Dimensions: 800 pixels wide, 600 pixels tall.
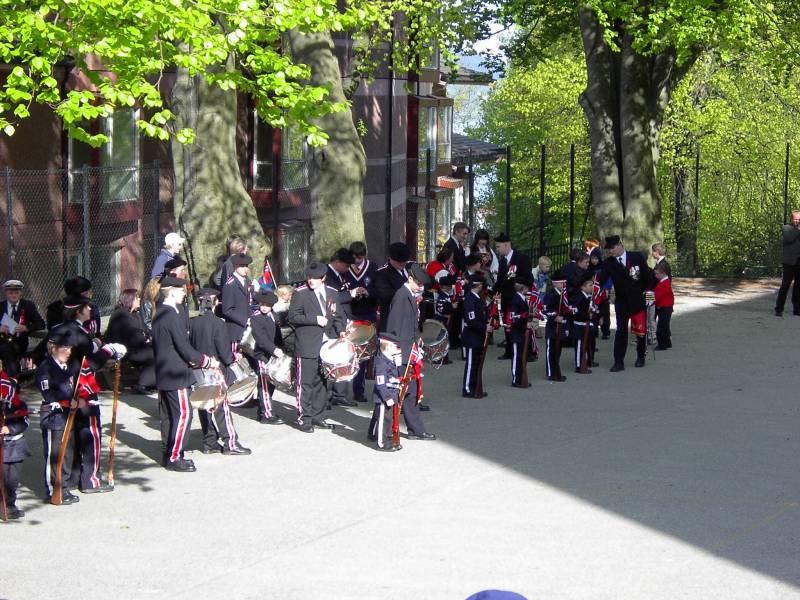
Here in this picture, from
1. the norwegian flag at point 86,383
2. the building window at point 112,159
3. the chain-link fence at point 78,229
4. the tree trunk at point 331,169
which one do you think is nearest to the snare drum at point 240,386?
the norwegian flag at point 86,383

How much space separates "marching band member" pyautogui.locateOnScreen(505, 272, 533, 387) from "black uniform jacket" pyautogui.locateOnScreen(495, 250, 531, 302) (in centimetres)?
111

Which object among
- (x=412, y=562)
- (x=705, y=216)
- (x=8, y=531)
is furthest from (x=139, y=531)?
(x=705, y=216)

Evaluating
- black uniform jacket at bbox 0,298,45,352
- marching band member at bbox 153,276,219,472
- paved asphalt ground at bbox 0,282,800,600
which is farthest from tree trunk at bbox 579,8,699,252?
marching band member at bbox 153,276,219,472

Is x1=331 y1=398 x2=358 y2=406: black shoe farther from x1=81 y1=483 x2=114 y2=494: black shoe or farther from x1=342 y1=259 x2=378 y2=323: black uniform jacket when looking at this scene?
x1=81 y1=483 x2=114 y2=494: black shoe

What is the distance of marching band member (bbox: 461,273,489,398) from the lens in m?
16.2

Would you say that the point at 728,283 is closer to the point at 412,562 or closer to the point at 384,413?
the point at 384,413

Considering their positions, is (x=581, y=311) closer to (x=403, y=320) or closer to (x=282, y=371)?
(x=403, y=320)

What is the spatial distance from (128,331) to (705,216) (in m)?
30.3

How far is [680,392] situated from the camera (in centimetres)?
1684

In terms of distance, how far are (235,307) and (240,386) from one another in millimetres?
1742

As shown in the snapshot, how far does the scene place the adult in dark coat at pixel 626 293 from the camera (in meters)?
18.4

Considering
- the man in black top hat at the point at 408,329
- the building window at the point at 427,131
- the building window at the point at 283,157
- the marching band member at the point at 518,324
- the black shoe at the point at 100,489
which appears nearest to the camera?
the black shoe at the point at 100,489

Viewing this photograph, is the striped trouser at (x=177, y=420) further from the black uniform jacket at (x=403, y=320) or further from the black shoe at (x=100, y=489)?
the black uniform jacket at (x=403, y=320)

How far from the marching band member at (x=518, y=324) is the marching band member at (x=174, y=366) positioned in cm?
562
